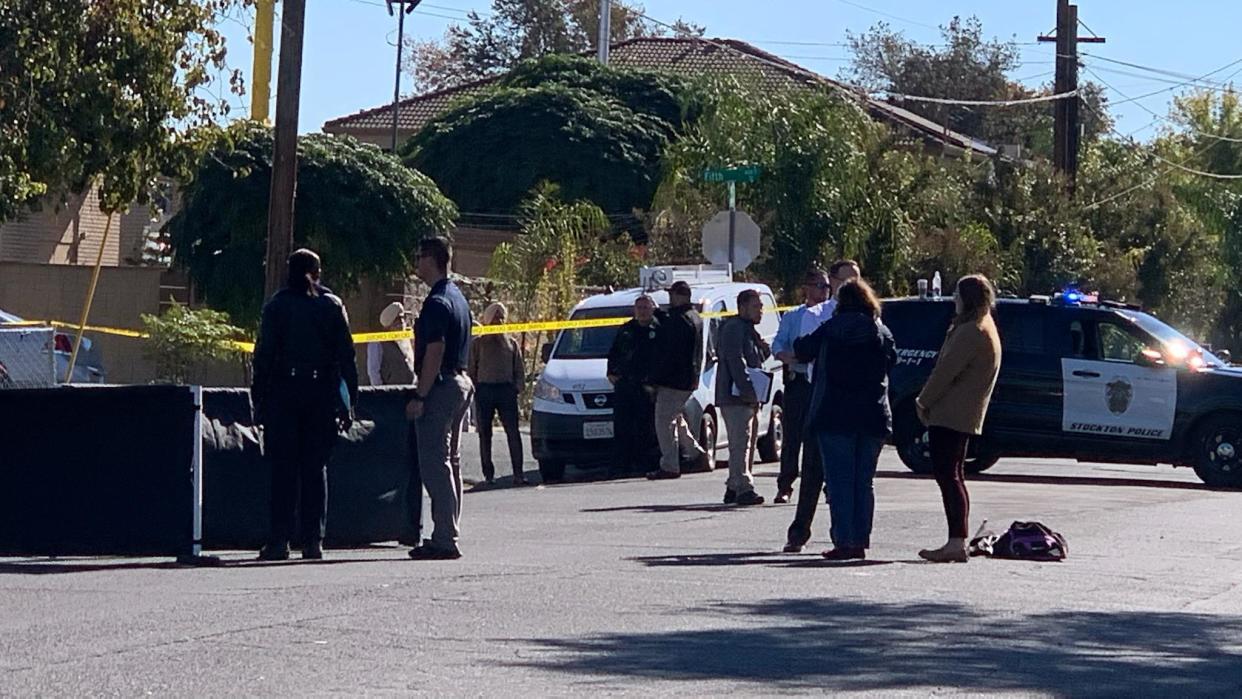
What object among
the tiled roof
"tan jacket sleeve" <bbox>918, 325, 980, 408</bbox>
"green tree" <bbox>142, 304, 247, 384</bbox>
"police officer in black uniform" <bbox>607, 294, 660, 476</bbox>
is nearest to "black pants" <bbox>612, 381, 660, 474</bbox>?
"police officer in black uniform" <bbox>607, 294, 660, 476</bbox>

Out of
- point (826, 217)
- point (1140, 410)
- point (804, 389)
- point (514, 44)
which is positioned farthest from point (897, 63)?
point (804, 389)

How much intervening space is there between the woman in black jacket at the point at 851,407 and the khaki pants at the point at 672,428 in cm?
619

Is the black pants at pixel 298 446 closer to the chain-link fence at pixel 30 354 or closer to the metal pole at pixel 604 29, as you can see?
the chain-link fence at pixel 30 354

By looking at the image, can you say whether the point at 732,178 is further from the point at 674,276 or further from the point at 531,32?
the point at 531,32

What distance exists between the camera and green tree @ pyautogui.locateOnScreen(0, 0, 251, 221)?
16.3m

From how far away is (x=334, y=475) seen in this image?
12.0 m

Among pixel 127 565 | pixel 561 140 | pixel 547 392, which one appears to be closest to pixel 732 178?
pixel 547 392

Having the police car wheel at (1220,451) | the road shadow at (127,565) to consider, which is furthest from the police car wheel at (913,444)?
the road shadow at (127,565)

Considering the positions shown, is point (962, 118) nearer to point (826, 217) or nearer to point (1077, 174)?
point (1077, 174)

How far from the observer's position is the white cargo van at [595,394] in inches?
788

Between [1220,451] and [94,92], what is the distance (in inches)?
455

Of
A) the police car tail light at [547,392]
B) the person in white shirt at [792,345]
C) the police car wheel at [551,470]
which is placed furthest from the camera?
the police car wheel at [551,470]

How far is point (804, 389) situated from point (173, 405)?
550cm

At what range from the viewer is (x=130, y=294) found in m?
32.9
